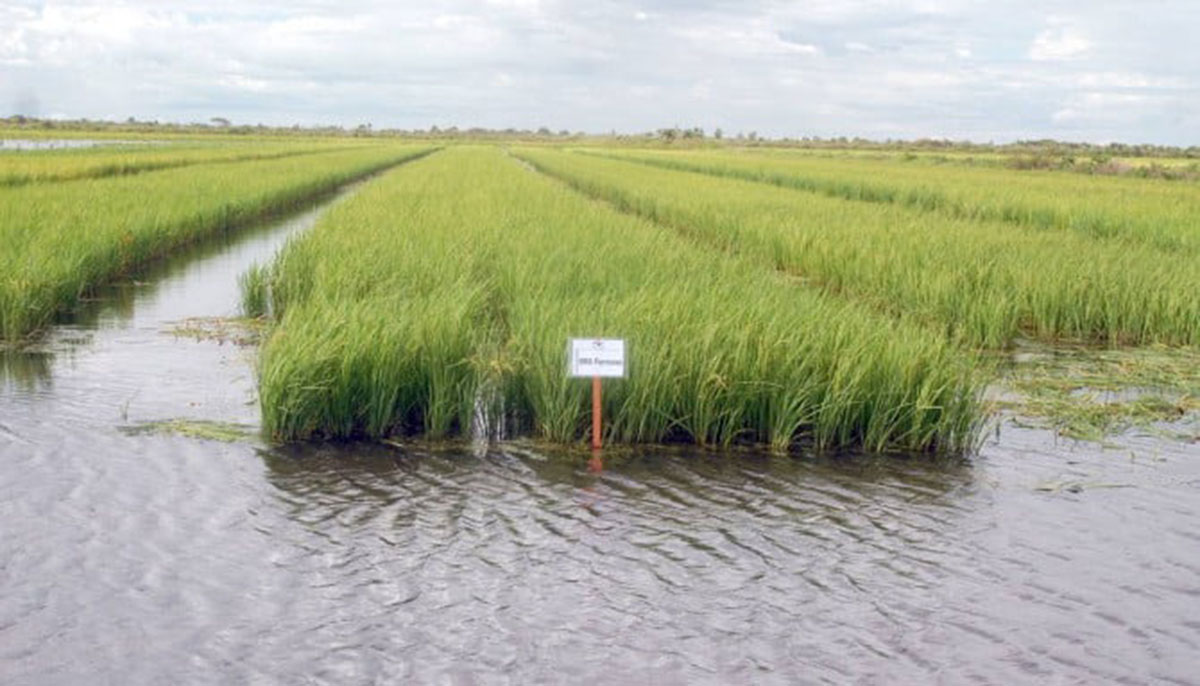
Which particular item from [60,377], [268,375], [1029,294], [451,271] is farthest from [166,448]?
[1029,294]

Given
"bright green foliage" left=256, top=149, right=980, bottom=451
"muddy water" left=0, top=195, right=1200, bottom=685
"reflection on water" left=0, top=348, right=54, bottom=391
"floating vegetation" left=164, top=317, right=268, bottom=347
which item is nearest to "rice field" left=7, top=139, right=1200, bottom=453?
"bright green foliage" left=256, top=149, right=980, bottom=451

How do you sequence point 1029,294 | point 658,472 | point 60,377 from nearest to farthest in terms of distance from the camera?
point 658,472 < point 60,377 < point 1029,294

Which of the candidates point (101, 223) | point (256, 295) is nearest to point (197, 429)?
point (256, 295)

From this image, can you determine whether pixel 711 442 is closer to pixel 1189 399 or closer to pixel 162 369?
pixel 1189 399

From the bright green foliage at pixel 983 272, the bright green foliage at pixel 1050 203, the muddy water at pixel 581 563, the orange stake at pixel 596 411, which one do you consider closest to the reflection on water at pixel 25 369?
the muddy water at pixel 581 563

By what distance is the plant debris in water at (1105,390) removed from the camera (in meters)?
7.45

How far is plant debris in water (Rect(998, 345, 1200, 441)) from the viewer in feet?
24.4

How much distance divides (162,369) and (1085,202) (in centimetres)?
1731

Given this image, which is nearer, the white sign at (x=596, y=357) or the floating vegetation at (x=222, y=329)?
the white sign at (x=596, y=357)

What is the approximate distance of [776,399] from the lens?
22.4ft

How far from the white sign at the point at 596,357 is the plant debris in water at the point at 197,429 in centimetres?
197

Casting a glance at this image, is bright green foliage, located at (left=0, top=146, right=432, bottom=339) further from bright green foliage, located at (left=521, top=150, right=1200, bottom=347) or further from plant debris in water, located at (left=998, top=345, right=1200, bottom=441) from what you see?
plant debris in water, located at (left=998, top=345, right=1200, bottom=441)

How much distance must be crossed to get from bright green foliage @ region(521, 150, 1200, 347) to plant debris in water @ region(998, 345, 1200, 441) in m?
0.55

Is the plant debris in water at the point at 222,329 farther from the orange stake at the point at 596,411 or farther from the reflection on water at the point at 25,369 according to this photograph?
the orange stake at the point at 596,411
